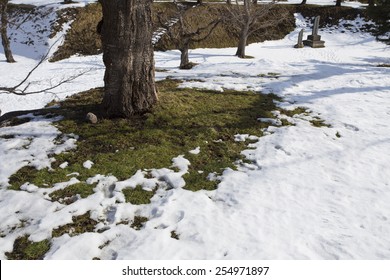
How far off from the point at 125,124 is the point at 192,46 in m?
20.3

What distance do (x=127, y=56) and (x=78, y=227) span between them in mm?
3189

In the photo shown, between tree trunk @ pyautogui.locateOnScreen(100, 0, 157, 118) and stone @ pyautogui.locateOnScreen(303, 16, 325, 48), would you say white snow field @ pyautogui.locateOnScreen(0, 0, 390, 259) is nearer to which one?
tree trunk @ pyautogui.locateOnScreen(100, 0, 157, 118)

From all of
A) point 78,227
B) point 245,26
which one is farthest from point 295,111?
point 245,26

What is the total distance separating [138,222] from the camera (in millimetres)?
4012

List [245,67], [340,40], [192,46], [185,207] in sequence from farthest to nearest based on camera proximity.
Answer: [340,40]
[192,46]
[245,67]
[185,207]

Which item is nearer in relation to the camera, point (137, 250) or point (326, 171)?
point (137, 250)

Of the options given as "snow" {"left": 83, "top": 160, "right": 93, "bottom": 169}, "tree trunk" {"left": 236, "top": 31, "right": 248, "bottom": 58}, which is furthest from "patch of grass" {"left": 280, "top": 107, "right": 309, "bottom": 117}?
"tree trunk" {"left": 236, "top": 31, "right": 248, "bottom": 58}

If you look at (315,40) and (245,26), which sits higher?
(245,26)

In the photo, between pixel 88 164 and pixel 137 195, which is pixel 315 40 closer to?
pixel 88 164

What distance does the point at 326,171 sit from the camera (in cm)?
536

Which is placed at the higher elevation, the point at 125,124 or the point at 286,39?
the point at 286,39

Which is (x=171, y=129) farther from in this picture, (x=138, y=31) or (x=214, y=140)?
(x=138, y=31)
